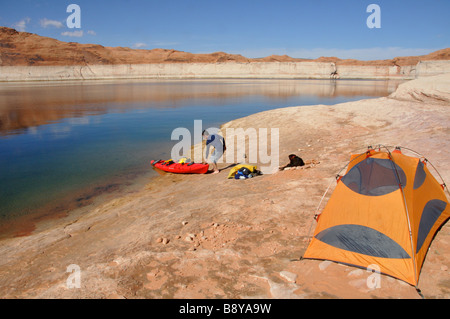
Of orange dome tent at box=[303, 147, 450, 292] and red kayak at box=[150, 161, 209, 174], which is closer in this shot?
orange dome tent at box=[303, 147, 450, 292]

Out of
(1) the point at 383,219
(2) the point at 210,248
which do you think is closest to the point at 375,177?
(1) the point at 383,219

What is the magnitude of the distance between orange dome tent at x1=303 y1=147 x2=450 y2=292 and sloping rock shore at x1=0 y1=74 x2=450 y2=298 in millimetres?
208

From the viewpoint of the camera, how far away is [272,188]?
7.80 meters

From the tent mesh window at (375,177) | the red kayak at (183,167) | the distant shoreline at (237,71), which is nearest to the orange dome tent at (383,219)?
the tent mesh window at (375,177)

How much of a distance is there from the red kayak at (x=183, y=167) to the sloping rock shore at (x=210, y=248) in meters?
1.10

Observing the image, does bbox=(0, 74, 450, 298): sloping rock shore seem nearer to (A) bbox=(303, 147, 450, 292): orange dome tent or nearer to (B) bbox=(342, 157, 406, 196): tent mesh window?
(A) bbox=(303, 147, 450, 292): orange dome tent

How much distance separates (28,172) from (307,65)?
11334 cm

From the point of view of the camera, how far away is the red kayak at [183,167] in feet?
38.0

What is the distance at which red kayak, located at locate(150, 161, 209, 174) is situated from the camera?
11.6 m

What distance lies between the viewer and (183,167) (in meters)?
11.9

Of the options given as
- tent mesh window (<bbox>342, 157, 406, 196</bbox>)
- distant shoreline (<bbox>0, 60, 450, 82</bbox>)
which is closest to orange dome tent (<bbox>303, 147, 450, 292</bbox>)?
tent mesh window (<bbox>342, 157, 406, 196</bbox>)

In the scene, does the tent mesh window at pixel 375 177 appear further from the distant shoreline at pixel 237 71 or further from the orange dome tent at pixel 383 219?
the distant shoreline at pixel 237 71

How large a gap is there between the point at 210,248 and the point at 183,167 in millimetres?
7076
